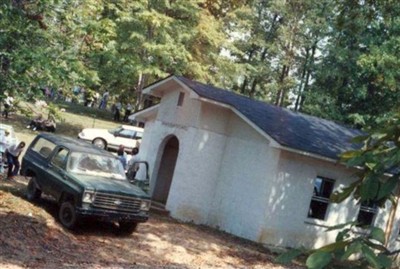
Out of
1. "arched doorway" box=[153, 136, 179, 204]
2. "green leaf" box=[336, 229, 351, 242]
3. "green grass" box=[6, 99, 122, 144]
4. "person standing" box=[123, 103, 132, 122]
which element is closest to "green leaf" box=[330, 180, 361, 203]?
"green leaf" box=[336, 229, 351, 242]

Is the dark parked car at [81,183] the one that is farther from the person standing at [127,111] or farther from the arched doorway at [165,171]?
the person standing at [127,111]

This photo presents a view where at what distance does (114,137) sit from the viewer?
2712 cm

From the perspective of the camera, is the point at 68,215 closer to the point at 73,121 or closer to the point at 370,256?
the point at 370,256

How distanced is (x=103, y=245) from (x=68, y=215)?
50.3 inches

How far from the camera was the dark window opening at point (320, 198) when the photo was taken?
1600 cm

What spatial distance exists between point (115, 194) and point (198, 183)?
4997 mm

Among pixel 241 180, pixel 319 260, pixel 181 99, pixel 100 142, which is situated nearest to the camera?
pixel 319 260

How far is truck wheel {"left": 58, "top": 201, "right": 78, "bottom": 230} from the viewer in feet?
38.5

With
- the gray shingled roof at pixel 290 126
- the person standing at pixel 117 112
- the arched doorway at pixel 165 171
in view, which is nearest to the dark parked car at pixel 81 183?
the gray shingled roof at pixel 290 126

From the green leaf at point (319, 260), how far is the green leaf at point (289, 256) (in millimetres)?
178

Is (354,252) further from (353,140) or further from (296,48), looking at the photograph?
(296,48)

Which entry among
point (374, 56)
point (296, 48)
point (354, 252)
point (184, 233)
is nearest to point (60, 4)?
point (184, 233)

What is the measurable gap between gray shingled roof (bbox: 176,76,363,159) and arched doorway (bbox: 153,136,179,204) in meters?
2.89

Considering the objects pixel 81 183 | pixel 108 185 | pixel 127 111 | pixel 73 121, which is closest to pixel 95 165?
pixel 108 185
